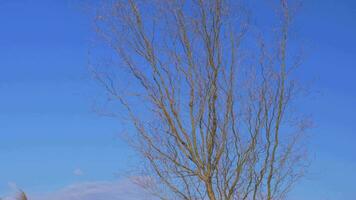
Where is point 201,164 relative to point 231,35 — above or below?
below

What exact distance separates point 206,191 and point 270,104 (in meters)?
1.42

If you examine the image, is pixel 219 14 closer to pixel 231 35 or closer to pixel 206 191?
pixel 231 35

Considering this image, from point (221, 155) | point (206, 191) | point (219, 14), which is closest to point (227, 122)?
point (221, 155)

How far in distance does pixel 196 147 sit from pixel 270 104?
1.16 metres

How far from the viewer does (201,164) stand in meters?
7.56

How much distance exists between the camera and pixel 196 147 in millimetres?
7539

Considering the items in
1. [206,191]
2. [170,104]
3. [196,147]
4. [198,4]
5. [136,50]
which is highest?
[198,4]

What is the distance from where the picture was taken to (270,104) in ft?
25.7

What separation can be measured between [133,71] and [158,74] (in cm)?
34

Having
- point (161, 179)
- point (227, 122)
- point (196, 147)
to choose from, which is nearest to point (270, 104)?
point (227, 122)

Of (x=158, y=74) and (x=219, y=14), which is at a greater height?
(x=219, y=14)

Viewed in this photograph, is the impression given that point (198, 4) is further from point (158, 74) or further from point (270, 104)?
point (270, 104)

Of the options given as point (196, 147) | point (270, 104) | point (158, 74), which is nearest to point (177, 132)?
point (196, 147)

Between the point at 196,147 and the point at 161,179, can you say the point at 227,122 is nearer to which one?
the point at 196,147
